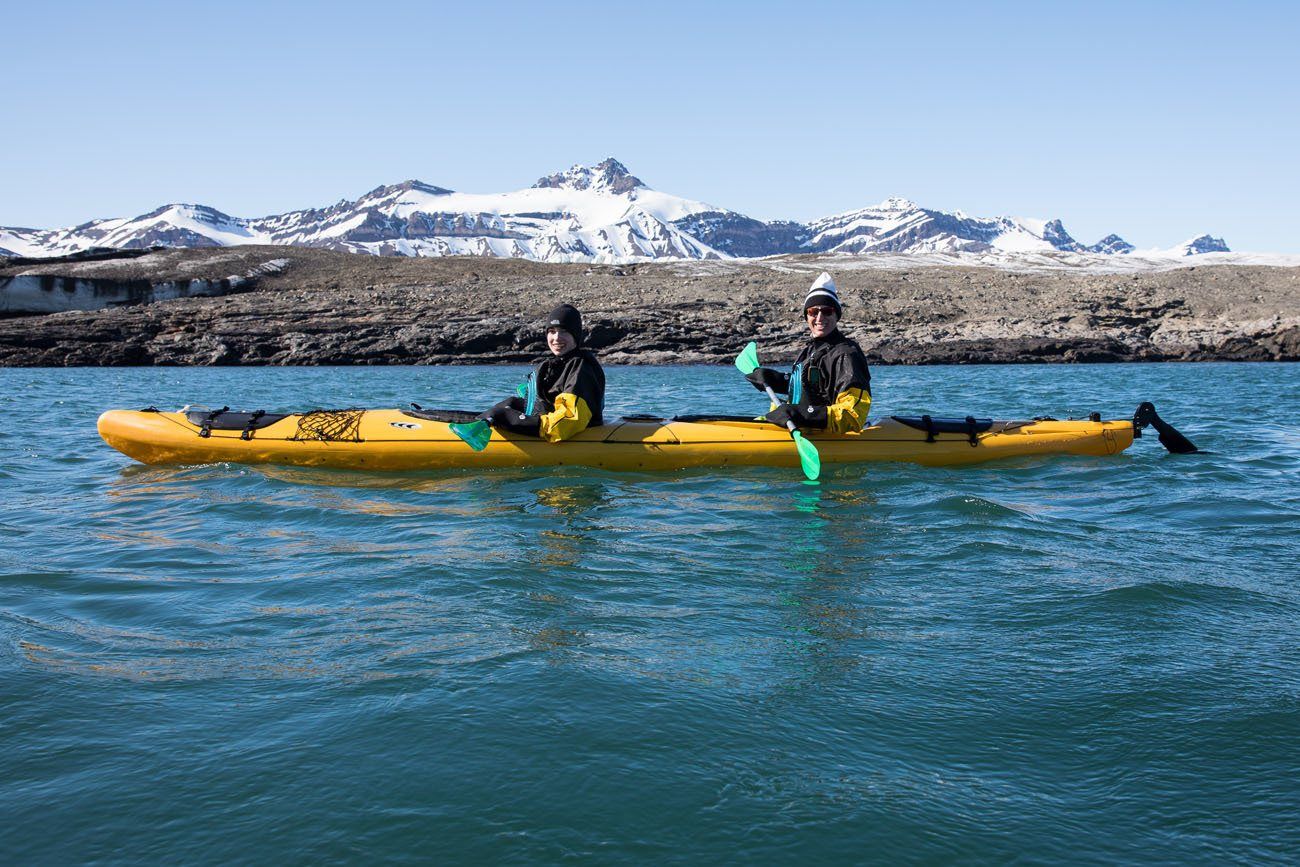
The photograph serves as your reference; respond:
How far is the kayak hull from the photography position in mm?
7730

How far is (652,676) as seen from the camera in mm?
3520

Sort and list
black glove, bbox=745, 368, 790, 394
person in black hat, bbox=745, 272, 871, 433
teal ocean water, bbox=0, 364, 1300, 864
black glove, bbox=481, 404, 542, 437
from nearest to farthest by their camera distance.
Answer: teal ocean water, bbox=0, 364, 1300, 864
person in black hat, bbox=745, 272, 871, 433
black glove, bbox=481, 404, 542, 437
black glove, bbox=745, 368, 790, 394

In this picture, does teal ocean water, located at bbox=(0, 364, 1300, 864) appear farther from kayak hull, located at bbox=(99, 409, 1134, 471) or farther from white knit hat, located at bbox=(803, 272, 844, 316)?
white knit hat, located at bbox=(803, 272, 844, 316)

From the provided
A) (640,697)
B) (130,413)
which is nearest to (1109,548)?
(640,697)

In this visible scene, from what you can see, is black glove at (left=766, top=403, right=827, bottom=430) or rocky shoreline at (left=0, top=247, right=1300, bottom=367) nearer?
black glove at (left=766, top=403, right=827, bottom=430)

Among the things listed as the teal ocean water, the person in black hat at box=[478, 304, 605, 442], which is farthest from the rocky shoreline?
the teal ocean water

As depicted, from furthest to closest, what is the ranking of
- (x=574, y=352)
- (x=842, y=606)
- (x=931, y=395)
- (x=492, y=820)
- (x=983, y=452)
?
(x=931, y=395) < (x=983, y=452) < (x=574, y=352) < (x=842, y=606) < (x=492, y=820)

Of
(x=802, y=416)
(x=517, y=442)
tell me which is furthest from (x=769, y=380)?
(x=517, y=442)

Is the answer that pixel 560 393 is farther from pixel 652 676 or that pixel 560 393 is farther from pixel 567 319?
pixel 652 676

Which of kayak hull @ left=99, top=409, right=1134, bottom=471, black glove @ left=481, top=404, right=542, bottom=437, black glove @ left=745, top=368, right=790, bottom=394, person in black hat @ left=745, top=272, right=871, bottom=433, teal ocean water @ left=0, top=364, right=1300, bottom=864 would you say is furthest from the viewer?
black glove @ left=745, top=368, right=790, bottom=394

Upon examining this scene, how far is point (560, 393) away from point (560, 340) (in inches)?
16.0

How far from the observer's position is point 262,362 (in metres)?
27.2

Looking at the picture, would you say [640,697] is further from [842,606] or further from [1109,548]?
[1109,548]

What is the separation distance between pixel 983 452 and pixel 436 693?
5.77 meters
